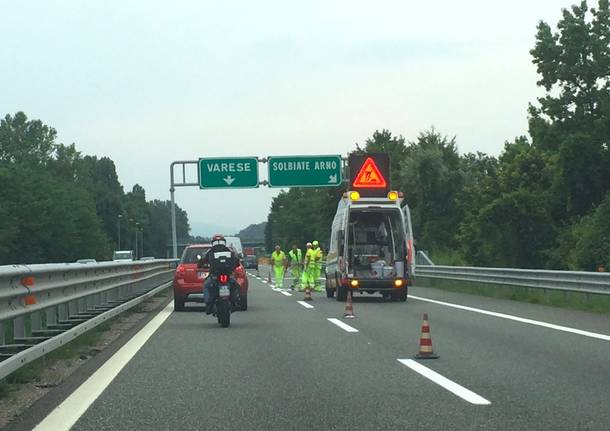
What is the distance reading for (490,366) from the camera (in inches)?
366

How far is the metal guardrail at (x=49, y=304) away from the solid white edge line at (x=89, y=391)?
1.75 ft

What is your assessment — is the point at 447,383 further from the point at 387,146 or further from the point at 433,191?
the point at 387,146

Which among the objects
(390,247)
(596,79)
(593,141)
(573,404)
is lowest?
(573,404)

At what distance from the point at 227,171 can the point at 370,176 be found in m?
15.1

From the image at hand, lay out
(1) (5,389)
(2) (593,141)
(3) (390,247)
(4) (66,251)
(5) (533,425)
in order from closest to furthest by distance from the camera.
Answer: (5) (533,425), (1) (5,389), (3) (390,247), (2) (593,141), (4) (66,251)

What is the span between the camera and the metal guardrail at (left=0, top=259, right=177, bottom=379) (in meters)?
8.13

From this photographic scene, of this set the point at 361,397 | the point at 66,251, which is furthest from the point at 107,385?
the point at 66,251

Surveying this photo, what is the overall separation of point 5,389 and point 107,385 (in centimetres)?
93

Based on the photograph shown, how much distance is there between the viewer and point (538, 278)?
2014 centimetres

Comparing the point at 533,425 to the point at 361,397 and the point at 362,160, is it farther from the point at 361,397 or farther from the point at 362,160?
the point at 362,160

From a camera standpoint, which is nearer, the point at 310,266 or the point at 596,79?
the point at 310,266

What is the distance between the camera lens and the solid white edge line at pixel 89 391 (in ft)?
20.7

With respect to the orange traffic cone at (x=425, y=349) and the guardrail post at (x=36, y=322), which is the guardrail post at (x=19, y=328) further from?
the orange traffic cone at (x=425, y=349)

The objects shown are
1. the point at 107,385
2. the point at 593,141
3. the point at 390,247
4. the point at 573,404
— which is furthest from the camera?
the point at 593,141
